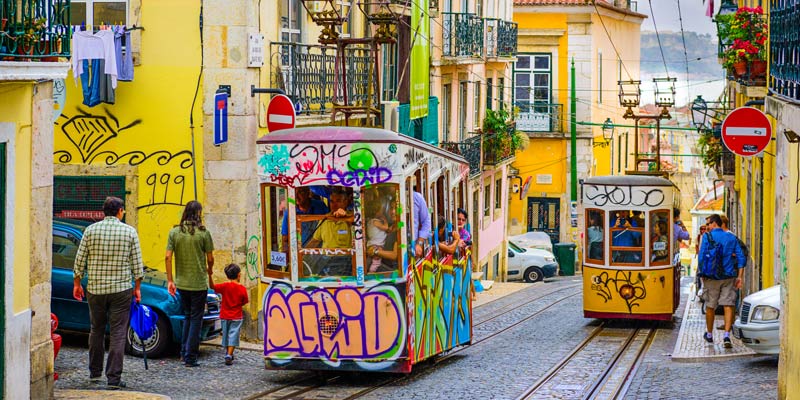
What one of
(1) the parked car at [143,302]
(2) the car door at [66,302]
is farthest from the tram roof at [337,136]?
(2) the car door at [66,302]

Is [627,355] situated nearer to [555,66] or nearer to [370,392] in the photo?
[370,392]

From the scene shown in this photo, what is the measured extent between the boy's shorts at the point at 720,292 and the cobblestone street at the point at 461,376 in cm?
101

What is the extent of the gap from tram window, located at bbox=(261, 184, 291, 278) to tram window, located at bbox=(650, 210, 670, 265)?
31.0 ft

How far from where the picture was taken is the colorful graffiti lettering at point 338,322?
509 inches

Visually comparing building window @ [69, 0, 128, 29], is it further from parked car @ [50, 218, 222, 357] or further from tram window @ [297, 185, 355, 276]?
tram window @ [297, 185, 355, 276]

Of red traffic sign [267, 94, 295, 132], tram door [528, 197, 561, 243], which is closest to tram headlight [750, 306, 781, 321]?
red traffic sign [267, 94, 295, 132]

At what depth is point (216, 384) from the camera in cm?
1318

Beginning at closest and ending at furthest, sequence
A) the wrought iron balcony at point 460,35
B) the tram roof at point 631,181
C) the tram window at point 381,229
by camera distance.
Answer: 1. the tram window at point 381,229
2. the tram roof at point 631,181
3. the wrought iron balcony at point 460,35

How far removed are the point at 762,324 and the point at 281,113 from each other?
6645mm

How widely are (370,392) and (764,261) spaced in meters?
9.64

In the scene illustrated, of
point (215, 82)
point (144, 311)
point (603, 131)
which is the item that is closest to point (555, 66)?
point (603, 131)

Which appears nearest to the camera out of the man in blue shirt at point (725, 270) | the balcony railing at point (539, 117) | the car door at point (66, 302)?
the car door at point (66, 302)

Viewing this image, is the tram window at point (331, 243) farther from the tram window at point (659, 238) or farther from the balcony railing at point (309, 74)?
the tram window at point (659, 238)

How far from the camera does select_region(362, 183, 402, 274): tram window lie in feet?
42.2
